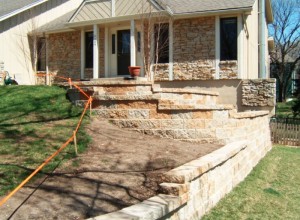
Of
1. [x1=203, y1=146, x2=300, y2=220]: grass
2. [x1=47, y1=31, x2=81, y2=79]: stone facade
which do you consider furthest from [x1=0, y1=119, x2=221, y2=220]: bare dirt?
[x1=47, y1=31, x2=81, y2=79]: stone facade

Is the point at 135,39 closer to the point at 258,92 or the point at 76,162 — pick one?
the point at 258,92

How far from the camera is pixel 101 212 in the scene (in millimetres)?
3607

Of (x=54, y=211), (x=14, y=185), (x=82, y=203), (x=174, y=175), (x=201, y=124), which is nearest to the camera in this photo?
(x=54, y=211)

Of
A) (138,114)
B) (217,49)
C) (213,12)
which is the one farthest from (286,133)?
(138,114)

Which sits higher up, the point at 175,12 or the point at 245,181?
the point at 175,12

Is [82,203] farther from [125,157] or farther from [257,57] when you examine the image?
[257,57]

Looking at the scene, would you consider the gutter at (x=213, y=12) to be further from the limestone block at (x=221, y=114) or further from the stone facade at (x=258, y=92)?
the limestone block at (x=221, y=114)

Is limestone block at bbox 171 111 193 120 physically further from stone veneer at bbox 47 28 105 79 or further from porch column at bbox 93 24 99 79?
stone veneer at bbox 47 28 105 79

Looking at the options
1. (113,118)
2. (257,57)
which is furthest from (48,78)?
(113,118)

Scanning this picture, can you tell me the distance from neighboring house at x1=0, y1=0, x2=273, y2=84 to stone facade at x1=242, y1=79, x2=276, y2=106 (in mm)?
505

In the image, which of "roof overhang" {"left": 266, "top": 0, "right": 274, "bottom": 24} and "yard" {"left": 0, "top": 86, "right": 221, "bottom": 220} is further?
"roof overhang" {"left": 266, "top": 0, "right": 274, "bottom": 24}

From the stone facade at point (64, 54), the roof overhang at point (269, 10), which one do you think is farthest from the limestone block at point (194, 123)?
the roof overhang at point (269, 10)

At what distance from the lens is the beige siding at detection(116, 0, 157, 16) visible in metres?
14.7

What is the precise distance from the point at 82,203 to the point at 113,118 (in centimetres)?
375
